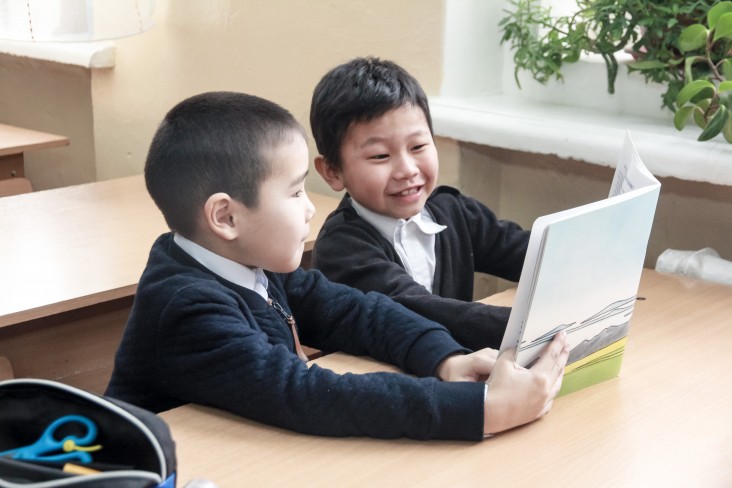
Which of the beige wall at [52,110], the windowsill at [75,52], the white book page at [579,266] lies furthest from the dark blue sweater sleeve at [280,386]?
the beige wall at [52,110]

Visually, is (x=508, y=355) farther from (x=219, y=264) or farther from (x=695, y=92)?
(x=695, y=92)

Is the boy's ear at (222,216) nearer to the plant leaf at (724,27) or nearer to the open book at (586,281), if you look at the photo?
the open book at (586,281)

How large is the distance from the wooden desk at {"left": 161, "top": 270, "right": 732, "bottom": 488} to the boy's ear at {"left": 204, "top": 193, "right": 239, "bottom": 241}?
0.21 m

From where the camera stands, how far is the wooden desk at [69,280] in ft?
5.66

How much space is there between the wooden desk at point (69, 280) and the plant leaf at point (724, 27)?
0.85 meters

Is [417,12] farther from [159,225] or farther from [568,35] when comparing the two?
[159,225]

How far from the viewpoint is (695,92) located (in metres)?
1.77

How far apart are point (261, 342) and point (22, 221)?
121 cm

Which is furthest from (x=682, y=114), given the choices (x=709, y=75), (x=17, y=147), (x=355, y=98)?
(x=17, y=147)

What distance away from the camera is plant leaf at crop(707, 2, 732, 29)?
5.82 ft

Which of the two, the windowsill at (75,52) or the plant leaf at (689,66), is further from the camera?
the windowsill at (75,52)

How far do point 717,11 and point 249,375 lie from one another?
114cm

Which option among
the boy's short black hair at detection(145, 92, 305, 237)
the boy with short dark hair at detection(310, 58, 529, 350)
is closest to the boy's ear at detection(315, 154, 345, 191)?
the boy with short dark hair at detection(310, 58, 529, 350)

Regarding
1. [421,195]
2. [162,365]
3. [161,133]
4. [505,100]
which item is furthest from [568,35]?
[162,365]
